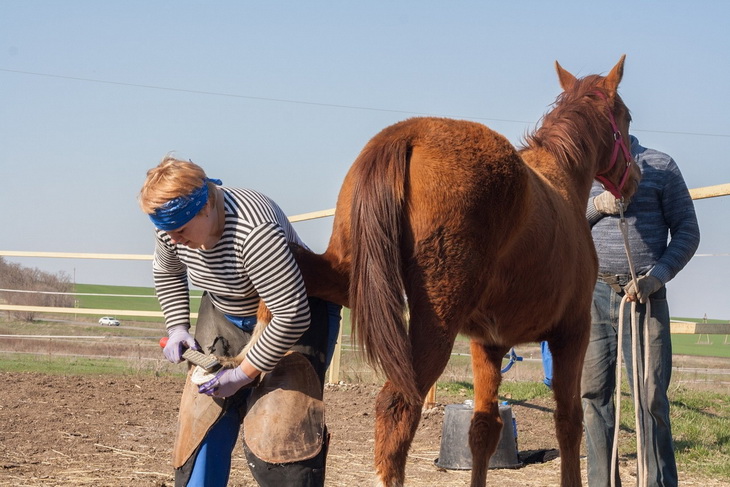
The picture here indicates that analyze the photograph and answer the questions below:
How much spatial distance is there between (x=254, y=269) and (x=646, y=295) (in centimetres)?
237

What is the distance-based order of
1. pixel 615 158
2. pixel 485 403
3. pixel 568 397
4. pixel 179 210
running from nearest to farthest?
pixel 179 210, pixel 568 397, pixel 485 403, pixel 615 158

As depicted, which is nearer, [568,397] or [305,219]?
[568,397]

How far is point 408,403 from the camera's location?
2527mm

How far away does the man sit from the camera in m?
4.08

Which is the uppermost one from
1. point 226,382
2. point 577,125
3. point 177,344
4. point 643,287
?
point 577,125

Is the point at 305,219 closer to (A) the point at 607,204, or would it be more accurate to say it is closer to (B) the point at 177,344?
(A) the point at 607,204

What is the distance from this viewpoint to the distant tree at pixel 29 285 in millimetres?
15593

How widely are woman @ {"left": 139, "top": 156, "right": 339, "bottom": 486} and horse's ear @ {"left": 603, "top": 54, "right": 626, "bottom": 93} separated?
238 cm

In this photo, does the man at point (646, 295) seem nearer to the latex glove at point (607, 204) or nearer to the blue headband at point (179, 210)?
the latex glove at point (607, 204)

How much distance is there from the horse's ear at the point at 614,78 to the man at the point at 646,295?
45 centimetres

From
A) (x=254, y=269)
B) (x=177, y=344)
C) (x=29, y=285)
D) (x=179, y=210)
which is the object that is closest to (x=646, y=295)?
(x=254, y=269)

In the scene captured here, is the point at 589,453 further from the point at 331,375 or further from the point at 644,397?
the point at 331,375

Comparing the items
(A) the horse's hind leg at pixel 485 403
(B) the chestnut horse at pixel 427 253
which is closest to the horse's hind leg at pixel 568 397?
(A) the horse's hind leg at pixel 485 403

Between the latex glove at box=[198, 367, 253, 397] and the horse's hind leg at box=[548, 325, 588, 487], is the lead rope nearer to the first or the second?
the horse's hind leg at box=[548, 325, 588, 487]
